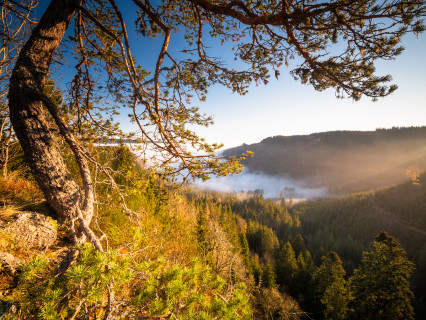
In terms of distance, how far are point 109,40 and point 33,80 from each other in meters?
1.77

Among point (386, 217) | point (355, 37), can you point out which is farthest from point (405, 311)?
point (386, 217)

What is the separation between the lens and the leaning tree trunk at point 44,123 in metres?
2.50

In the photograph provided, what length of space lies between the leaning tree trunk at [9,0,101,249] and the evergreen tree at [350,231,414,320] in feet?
72.2

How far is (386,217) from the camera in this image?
8088cm

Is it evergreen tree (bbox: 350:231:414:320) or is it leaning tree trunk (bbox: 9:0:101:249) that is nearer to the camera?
leaning tree trunk (bbox: 9:0:101:249)

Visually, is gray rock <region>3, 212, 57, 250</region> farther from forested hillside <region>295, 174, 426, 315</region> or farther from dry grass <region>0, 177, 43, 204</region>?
forested hillside <region>295, 174, 426, 315</region>

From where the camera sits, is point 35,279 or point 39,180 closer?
point 35,279

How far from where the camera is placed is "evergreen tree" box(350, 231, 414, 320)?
45.5 feet

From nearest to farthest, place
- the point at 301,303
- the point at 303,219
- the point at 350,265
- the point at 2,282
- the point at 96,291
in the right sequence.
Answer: the point at 96,291 < the point at 2,282 < the point at 301,303 < the point at 350,265 < the point at 303,219

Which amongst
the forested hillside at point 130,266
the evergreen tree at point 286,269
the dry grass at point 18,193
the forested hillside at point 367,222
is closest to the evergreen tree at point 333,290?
the forested hillside at point 130,266

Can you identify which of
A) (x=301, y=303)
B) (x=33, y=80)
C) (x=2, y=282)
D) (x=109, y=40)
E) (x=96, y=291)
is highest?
(x=109, y=40)

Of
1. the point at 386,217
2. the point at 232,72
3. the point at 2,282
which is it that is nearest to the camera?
the point at 2,282

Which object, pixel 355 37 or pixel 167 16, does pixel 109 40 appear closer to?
pixel 167 16

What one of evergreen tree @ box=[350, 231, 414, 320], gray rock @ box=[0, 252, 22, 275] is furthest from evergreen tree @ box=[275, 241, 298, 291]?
gray rock @ box=[0, 252, 22, 275]
